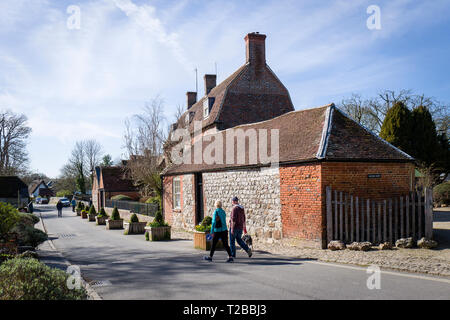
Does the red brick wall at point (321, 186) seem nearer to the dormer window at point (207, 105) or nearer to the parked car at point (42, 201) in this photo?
the dormer window at point (207, 105)

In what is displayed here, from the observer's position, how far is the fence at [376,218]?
11.5m

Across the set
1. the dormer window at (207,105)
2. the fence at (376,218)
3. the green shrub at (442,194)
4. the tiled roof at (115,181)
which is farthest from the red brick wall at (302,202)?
the tiled roof at (115,181)

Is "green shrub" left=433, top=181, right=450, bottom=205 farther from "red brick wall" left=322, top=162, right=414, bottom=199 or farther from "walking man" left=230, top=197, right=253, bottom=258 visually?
"walking man" left=230, top=197, right=253, bottom=258

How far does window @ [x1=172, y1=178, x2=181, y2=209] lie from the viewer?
75.3 ft

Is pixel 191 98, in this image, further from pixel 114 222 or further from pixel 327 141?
pixel 327 141

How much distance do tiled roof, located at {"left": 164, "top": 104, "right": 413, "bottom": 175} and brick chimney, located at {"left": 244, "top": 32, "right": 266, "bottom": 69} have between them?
1225 cm

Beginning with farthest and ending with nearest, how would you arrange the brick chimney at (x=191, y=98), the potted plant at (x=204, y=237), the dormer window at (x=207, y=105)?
the brick chimney at (x=191, y=98) → the dormer window at (x=207, y=105) → the potted plant at (x=204, y=237)

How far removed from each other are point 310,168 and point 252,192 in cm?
370

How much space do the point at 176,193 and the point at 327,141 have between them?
42.0ft

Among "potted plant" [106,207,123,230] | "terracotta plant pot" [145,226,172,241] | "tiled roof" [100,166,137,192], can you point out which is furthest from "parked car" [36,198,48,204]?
"terracotta plant pot" [145,226,172,241]

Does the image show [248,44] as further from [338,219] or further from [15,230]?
[15,230]

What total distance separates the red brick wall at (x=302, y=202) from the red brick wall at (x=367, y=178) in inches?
16.6
